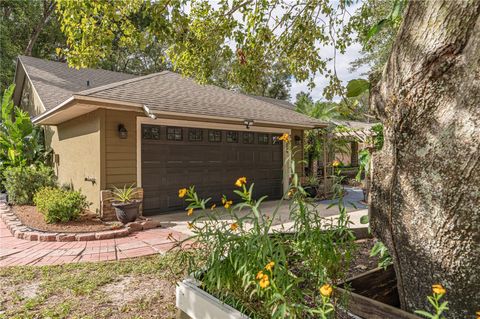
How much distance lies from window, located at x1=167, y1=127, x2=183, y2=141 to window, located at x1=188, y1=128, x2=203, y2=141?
27cm

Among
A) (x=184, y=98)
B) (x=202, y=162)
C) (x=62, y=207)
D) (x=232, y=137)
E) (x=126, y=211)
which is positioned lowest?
(x=126, y=211)

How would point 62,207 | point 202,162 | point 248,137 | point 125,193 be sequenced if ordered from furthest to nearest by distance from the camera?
point 248,137
point 202,162
point 125,193
point 62,207

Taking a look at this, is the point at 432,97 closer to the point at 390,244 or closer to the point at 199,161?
the point at 390,244

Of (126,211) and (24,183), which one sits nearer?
(126,211)

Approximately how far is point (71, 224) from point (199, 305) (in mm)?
5344

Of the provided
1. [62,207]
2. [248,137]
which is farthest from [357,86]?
[248,137]

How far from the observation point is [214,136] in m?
8.70

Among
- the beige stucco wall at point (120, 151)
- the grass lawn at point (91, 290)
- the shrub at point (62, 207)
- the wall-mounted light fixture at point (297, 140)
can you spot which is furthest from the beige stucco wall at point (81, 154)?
the wall-mounted light fixture at point (297, 140)

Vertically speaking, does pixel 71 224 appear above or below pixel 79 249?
above

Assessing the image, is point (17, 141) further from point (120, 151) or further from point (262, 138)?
point (262, 138)

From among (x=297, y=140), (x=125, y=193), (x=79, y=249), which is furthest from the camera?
(x=297, y=140)

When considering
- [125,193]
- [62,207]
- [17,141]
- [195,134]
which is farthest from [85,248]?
[17,141]

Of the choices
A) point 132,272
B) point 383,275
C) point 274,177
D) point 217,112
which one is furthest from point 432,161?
point 274,177

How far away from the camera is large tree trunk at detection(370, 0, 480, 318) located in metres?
1.52
